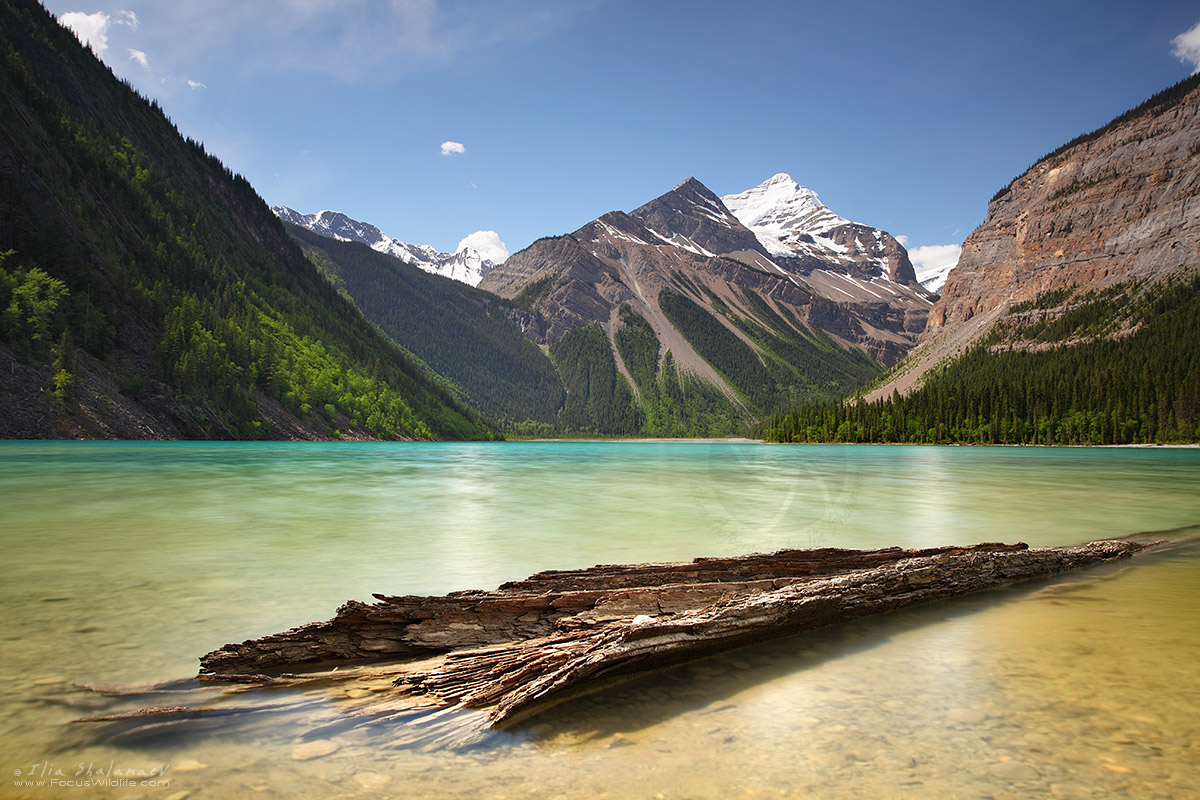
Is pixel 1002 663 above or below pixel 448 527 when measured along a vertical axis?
above

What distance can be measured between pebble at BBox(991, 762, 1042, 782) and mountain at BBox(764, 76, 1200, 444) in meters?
130

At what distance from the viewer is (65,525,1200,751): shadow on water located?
16.5 ft

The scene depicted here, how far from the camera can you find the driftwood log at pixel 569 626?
18.5 feet

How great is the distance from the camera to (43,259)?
77.9 metres

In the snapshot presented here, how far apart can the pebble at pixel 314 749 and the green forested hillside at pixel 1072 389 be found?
A: 13421cm

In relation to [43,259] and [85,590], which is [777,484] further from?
[43,259]

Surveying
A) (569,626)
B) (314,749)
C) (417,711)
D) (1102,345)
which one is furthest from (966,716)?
(1102,345)

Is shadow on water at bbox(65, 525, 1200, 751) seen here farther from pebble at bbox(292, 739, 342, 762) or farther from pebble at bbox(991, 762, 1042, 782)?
pebble at bbox(991, 762, 1042, 782)

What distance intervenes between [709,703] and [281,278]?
165 metres

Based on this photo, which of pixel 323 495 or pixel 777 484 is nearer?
pixel 323 495

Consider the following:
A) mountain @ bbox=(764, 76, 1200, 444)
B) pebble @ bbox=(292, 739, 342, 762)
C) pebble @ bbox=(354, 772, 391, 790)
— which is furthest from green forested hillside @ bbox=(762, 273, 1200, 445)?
pebble @ bbox=(292, 739, 342, 762)

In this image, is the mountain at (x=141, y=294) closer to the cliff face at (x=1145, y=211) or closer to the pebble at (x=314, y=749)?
the pebble at (x=314, y=749)

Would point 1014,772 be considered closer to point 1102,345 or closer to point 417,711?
point 417,711

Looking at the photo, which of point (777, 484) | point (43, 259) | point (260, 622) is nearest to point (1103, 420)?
point (777, 484)
